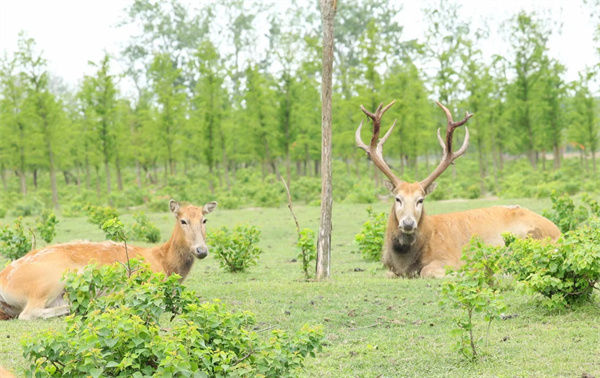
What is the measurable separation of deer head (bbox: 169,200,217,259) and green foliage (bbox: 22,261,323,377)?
3259 mm

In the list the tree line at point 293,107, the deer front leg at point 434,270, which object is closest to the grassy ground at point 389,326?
the deer front leg at point 434,270

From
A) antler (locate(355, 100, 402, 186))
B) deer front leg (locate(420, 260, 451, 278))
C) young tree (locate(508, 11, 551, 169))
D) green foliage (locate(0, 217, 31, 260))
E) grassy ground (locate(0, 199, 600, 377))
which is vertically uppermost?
young tree (locate(508, 11, 551, 169))

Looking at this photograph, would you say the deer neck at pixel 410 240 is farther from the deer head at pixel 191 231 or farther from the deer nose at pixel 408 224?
the deer head at pixel 191 231

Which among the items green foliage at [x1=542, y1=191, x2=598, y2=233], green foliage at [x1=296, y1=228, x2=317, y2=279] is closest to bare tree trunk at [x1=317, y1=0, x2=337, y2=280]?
green foliage at [x1=296, y1=228, x2=317, y2=279]

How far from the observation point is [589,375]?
448 centimetres

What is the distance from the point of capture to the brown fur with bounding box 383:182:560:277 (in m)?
8.84

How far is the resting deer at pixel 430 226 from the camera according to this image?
881 cm

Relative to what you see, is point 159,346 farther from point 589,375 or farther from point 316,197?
point 316,197

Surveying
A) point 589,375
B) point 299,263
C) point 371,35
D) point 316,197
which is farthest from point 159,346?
point 371,35

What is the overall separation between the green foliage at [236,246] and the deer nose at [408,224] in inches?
90.3

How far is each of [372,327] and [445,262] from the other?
3.15 metres

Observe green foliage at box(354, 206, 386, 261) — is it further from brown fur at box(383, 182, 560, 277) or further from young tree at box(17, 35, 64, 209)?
young tree at box(17, 35, 64, 209)

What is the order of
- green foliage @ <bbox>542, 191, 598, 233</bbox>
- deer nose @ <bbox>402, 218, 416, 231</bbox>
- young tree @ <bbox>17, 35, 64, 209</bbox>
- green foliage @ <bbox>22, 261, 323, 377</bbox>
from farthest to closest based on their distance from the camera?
young tree @ <bbox>17, 35, 64, 209</bbox> → green foliage @ <bbox>542, 191, 598, 233</bbox> → deer nose @ <bbox>402, 218, 416, 231</bbox> → green foliage @ <bbox>22, 261, 323, 377</bbox>

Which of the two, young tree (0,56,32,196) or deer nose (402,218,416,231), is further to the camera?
young tree (0,56,32,196)
